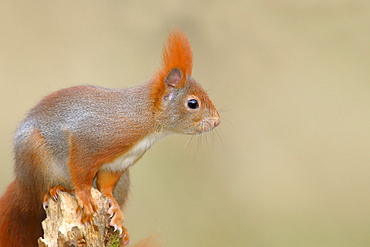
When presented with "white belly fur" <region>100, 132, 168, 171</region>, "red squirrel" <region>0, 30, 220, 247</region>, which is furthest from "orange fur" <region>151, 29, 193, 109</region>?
"white belly fur" <region>100, 132, 168, 171</region>

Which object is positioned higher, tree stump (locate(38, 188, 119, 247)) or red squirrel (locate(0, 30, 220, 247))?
red squirrel (locate(0, 30, 220, 247))

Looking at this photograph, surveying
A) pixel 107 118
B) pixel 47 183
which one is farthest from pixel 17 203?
pixel 107 118

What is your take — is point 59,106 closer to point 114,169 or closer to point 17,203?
point 114,169

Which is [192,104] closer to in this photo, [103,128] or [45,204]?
[103,128]

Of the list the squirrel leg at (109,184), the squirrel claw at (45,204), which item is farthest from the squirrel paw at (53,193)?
the squirrel leg at (109,184)

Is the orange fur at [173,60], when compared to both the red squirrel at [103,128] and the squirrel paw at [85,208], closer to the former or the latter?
the red squirrel at [103,128]

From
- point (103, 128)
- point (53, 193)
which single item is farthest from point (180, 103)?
point (53, 193)

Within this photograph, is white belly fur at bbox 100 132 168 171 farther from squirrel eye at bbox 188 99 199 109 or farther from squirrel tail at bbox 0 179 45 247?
squirrel tail at bbox 0 179 45 247
